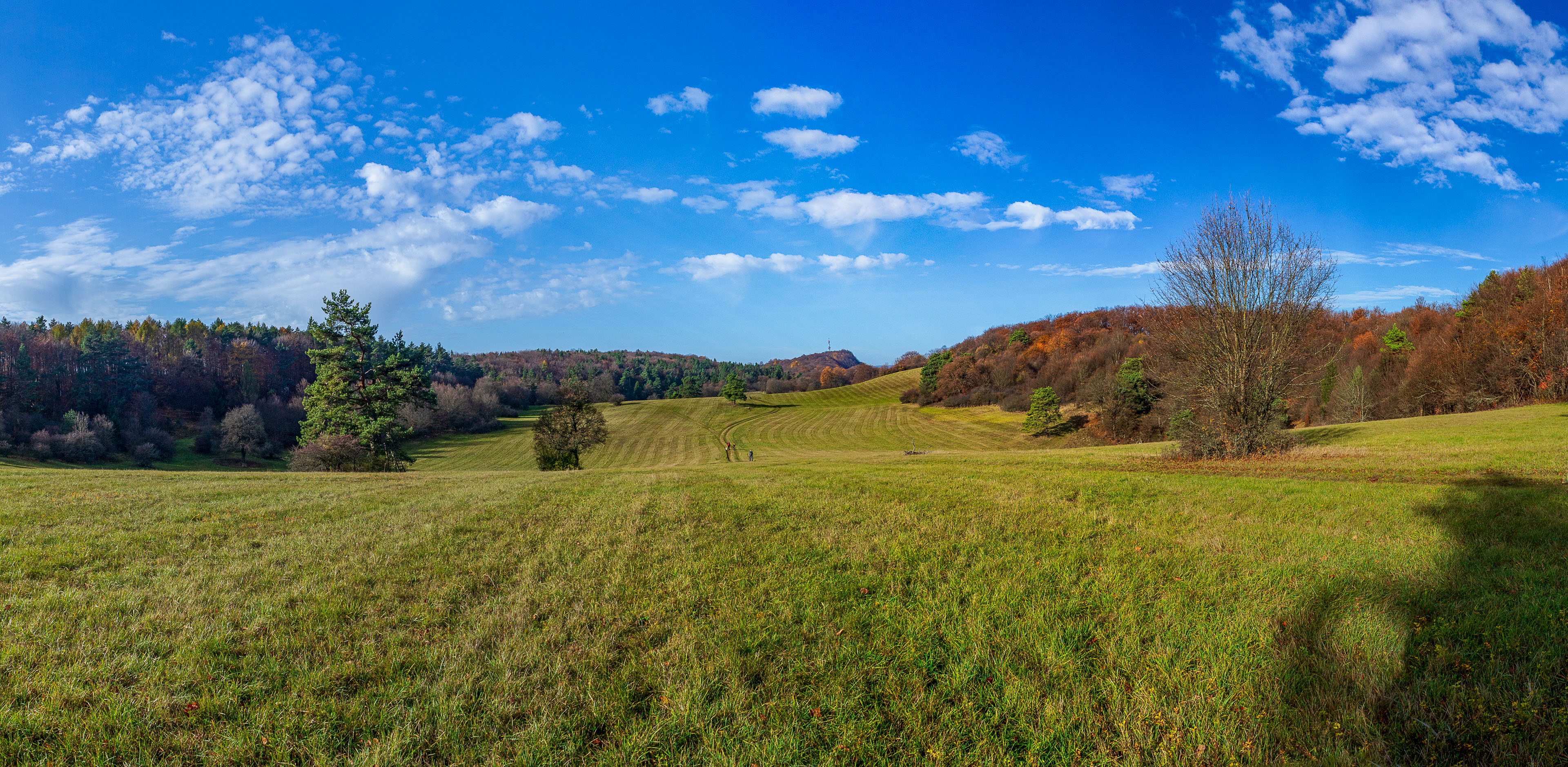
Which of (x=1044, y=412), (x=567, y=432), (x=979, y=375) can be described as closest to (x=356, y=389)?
(x=567, y=432)

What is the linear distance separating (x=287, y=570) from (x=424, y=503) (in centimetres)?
498

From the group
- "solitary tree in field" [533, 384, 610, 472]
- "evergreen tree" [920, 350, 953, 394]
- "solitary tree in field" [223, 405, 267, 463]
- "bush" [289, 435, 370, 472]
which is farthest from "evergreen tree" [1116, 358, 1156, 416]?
"solitary tree in field" [223, 405, 267, 463]

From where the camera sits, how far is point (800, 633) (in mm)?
4453

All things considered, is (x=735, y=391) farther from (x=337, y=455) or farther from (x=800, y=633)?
(x=800, y=633)

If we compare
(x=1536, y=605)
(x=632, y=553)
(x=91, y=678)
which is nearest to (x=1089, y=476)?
(x=1536, y=605)

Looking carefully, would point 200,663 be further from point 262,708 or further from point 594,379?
point 594,379

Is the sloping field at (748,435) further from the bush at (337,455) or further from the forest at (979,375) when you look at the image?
the bush at (337,455)

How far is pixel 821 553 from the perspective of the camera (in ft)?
21.4

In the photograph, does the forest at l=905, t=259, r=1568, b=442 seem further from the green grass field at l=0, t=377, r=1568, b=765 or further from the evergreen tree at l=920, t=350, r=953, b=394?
the green grass field at l=0, t=377, r=1568, b=765

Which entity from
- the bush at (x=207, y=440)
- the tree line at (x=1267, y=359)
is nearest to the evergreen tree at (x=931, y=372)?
the tree line at (x=1267, y=359)

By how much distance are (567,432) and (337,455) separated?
13779 millimetres

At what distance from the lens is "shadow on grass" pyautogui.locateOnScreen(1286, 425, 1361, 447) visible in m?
22.2

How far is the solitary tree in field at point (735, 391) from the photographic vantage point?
101312 millimetres

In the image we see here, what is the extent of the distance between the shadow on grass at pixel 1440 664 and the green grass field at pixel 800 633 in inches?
0.8
